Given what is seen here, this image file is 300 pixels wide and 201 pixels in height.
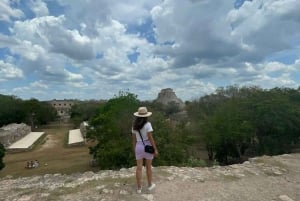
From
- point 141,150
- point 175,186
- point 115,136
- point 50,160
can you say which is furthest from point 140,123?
point 50,160

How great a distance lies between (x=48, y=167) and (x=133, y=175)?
2044 centimetres

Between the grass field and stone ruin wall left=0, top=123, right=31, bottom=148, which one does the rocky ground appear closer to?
the grass field

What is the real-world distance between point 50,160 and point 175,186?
25038 millimetres

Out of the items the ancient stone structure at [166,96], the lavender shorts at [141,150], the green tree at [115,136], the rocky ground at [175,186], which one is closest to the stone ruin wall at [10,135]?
the green tree at [115,136]

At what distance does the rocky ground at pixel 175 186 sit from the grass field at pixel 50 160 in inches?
643

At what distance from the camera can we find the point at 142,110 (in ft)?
19.2

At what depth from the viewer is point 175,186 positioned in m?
6.62

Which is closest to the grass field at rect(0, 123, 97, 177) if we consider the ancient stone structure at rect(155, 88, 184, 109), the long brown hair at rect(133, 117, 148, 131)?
the long brown hair at rect(133, 117, 148, 131)

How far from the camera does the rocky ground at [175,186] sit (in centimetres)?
612

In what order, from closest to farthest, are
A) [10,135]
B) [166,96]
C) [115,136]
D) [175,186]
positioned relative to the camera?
[175,186]
[115,136]
[10,135]
[166,96]

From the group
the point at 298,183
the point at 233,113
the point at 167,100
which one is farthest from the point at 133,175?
the point at 167,100

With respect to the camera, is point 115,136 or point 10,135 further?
point 10,135

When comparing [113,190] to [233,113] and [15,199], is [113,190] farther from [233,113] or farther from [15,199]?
[233,113]

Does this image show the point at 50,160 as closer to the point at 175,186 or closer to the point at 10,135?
the point at 10,135
